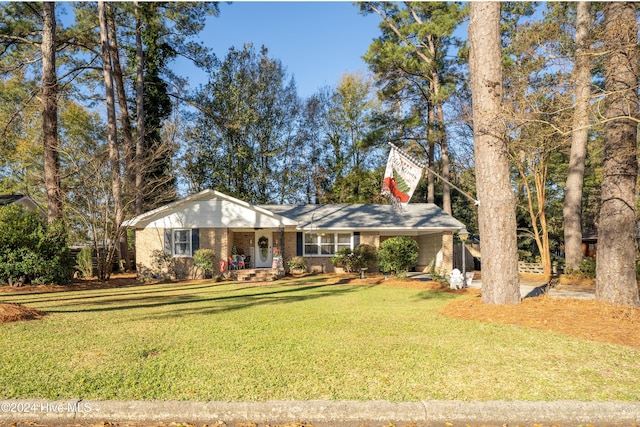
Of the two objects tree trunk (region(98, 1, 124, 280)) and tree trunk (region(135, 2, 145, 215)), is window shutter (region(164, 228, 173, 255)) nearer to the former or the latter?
tree trunk (region(98, 1, 124, 280))

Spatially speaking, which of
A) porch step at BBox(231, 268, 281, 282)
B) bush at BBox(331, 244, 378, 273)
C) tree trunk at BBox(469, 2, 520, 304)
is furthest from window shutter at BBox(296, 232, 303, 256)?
tree trunk at BBox(469, 2, 520, 304)

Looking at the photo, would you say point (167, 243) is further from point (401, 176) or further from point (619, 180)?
point (619, 180)

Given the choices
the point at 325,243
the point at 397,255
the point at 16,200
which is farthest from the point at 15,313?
the point at 16,200

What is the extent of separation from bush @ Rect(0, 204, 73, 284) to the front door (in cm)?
874

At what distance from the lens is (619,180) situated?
855cm

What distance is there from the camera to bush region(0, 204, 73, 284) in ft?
47.9

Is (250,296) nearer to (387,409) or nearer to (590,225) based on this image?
(387,409)

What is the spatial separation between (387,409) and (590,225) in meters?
38.8

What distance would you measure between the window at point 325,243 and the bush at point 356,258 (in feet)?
2.44

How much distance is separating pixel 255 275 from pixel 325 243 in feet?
14.8

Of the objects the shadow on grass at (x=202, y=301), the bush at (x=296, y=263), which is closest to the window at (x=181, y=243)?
the bush at (x=296, y=263)

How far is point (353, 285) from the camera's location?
15758 mm

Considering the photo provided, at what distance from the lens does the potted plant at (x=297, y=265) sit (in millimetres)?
19953

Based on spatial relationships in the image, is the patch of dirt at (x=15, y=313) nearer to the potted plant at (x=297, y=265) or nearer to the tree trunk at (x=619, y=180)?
the tree trunk at (x=619, y=180)
